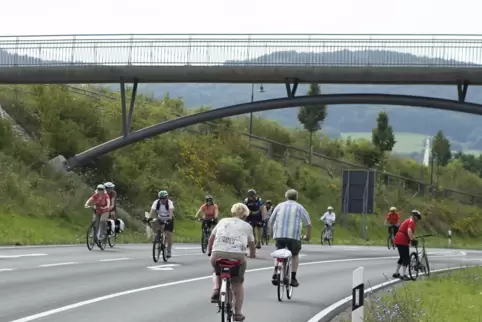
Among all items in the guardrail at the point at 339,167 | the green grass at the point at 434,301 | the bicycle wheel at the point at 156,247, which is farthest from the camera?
the guardrail at the point at 339,167

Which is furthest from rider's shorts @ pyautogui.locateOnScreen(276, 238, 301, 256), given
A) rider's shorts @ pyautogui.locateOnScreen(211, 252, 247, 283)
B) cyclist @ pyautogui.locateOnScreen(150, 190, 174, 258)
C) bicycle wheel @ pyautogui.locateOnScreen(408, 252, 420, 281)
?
cyclist @ pyautogui.locateOnScreen(150, 190, 174, 258)

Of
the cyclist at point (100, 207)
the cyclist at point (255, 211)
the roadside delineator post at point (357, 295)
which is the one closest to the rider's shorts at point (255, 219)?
the cyclist at point (255, 211)

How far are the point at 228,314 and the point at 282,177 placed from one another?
5042 centimetres

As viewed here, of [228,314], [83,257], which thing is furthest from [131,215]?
[228,314]

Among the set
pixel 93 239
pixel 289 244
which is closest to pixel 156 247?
pixel 93 239

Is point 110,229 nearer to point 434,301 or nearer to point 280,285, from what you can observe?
point 280,285

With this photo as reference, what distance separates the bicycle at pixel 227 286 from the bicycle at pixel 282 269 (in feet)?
12.9

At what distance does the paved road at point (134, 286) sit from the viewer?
13695 mm

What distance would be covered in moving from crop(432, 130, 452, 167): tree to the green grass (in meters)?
74.0

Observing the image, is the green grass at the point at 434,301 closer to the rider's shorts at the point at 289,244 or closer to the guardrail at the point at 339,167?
the rider's shorts at the point at 289,244

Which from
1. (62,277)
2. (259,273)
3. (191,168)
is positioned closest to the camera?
(62,277)

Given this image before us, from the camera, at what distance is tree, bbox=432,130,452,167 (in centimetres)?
9719

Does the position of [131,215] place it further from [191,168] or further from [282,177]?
[282,177]

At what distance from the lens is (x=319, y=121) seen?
3071 inches
